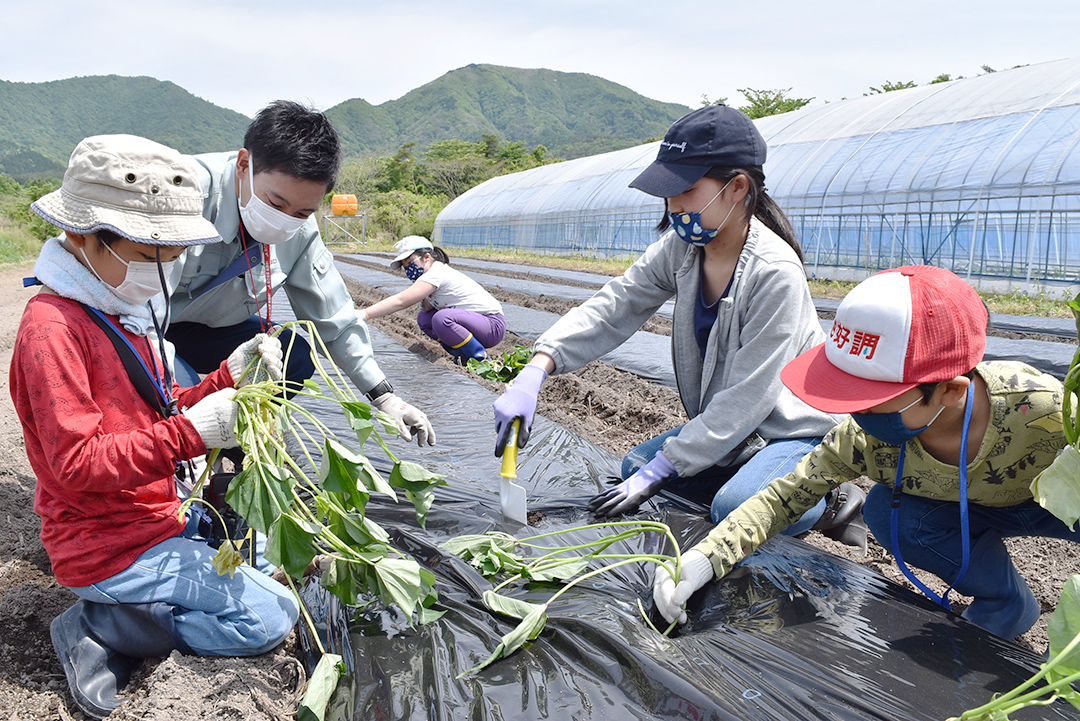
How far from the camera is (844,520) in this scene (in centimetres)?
249

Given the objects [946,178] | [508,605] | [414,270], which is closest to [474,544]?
[508,605]

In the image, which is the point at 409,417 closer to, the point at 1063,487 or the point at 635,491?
the point at 635,491

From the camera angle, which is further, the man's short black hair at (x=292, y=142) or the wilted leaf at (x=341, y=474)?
the man's short black hair at (x=292, y=142)

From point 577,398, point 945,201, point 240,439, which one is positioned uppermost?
point 945,201

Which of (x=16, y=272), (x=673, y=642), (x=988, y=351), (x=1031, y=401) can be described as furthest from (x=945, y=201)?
(x=16, y=272)

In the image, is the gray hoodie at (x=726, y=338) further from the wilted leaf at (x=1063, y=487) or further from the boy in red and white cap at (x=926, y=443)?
the wilted leaf at (x=1063, y=487)

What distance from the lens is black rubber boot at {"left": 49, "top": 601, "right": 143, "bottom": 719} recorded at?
1567 mm

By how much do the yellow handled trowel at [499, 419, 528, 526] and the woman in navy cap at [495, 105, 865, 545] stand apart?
0.33 feet

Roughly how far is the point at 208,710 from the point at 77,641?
41cm

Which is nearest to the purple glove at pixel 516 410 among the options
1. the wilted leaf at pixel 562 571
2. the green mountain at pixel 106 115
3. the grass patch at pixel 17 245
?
the wilted leaf at pixel 562 571

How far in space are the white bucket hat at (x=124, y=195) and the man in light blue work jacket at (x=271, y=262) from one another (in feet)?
1.88

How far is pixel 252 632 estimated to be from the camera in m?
1.70

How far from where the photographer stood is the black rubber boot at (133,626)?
5.46ft

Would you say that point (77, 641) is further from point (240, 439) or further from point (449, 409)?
point (449, 409)
